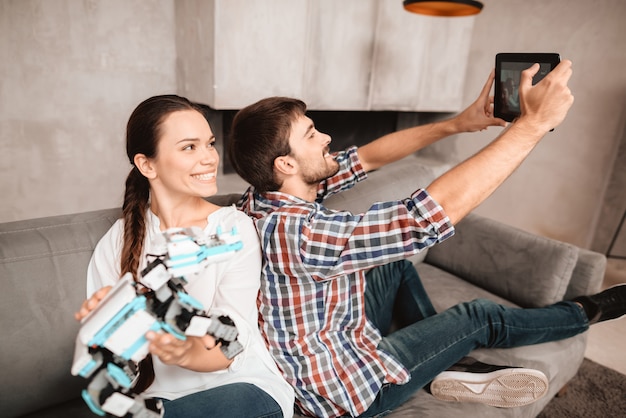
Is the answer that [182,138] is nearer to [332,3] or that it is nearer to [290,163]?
[290,163]

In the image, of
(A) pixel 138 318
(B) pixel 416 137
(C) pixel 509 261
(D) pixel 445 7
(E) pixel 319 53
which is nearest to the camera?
(A) pixel 138 318

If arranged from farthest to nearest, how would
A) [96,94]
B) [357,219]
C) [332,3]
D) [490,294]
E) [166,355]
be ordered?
[332,3] → [96,94] → [490,294] → [357,219] → [166,355]

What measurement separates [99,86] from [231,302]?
150 cm

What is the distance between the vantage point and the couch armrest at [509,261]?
5.28 feet

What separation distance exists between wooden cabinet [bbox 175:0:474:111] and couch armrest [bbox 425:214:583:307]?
1.06 metres

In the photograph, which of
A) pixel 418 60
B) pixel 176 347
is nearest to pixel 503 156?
pixel 176 347

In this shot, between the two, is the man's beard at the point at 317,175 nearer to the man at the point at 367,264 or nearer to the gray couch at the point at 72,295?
the man at the point at 367,264

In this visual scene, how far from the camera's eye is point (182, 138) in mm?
964

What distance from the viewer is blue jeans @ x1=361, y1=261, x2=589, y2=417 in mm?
1199

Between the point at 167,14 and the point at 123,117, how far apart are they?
1.72 feet

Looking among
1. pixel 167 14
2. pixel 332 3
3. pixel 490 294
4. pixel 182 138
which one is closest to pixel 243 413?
pixel 182 138

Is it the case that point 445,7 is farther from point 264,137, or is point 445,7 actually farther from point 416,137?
point 264,137

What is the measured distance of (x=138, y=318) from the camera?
2.11 feet

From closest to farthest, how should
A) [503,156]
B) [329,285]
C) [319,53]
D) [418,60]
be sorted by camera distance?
[503,156] → [329,285] → [319,53] → [418,60]
